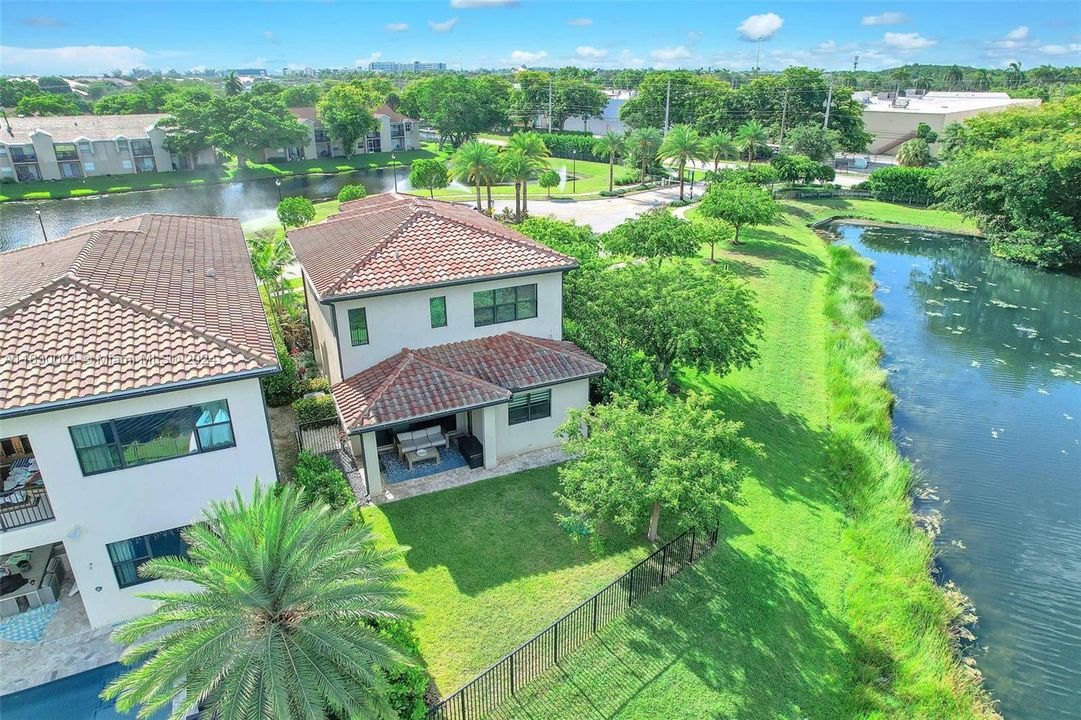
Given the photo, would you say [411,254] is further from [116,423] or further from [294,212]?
[294,212]

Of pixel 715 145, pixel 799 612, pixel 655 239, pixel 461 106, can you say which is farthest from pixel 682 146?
pixel 799 612

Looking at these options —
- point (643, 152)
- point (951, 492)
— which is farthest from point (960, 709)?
point (643, 152)

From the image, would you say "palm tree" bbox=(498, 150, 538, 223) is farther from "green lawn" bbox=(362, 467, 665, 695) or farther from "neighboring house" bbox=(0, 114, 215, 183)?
"neighboring house" bbox=(0, 114, 215, 183)

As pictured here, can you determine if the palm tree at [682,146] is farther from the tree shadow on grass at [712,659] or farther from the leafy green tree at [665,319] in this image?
the tree shadow on grass at [712,659]

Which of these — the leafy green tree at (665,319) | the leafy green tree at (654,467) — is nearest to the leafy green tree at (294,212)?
the leafy green tree at (665,319)

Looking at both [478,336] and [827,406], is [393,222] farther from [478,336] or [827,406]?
[827,406]

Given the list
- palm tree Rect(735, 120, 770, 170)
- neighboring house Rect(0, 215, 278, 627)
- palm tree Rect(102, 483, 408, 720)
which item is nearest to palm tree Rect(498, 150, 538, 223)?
palm tree Rect(735, 120, 770, 170)
